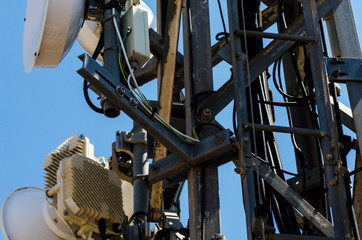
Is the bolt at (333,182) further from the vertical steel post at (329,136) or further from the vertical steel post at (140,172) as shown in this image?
the vertical steel post at (140,172)

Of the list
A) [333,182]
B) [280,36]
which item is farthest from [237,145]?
[280,36]

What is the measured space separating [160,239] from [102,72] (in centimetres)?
144

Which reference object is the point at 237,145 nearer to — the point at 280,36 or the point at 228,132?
the point at 228,132

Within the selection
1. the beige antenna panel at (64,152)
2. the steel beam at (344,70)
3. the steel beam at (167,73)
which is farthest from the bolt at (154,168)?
the beige antenna panel at (64,152)

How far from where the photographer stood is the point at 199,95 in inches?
214

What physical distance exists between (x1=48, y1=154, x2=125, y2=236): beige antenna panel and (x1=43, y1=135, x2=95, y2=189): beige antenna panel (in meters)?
0.79

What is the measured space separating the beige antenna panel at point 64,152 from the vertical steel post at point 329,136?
2.44m

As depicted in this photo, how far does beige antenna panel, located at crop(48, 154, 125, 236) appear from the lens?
18.8ft

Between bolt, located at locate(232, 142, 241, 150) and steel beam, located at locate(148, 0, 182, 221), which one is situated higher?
steel beam, located at locate(148, 0, 182, 221)

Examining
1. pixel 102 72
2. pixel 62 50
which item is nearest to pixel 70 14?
pixel 62 50

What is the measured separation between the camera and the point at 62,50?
217 inches

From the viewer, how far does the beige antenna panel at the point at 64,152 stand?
6828 millimetres

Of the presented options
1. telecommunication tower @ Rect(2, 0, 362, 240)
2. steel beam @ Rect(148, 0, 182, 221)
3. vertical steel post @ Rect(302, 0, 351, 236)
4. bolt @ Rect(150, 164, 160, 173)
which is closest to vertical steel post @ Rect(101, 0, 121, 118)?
telecommunication tower @ Rect(2, 0, 362, 240)

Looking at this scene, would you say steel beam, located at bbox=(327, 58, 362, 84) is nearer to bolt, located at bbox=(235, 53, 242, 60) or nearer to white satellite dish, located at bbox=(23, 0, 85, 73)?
bolt, located at bbox=(235, 53, 242, 60)
